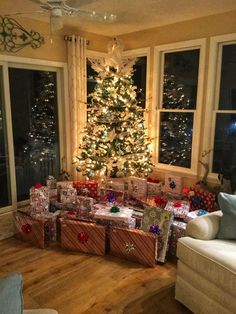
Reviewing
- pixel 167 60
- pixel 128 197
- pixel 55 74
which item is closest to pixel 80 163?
pixel 128 197

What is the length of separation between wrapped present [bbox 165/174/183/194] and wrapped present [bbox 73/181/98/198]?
1.01m

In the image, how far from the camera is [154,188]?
12.6ft

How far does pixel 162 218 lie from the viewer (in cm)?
287

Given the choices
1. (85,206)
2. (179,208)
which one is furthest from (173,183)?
(85,206)

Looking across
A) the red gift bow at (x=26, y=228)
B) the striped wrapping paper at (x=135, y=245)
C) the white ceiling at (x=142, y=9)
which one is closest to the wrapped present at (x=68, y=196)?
the red gift bow at (x=26, y=228)

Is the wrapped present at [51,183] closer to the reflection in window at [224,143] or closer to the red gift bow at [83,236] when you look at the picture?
the red gift bow at [83,236]

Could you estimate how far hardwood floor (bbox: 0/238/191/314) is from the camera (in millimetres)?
2287

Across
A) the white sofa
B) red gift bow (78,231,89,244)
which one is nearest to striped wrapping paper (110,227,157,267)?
red gift bow (78,231,89,244)

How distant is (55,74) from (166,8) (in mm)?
1735

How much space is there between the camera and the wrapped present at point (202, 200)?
10.7 feet

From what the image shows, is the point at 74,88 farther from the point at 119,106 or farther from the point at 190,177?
the point at 190,177

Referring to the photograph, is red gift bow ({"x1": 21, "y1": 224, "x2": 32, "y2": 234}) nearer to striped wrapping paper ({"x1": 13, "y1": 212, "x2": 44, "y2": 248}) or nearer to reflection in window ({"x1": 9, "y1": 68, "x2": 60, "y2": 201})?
striped wrapping paper ({"x1": 13, "y1": 212, "x2": 44, "y2": 248})

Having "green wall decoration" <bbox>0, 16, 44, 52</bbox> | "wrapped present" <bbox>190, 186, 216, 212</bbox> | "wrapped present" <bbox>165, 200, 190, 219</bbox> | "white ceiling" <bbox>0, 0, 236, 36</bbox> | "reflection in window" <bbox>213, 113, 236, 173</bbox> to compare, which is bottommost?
"wrapped present" <bbox>165, 200, 190, 219</bbox>

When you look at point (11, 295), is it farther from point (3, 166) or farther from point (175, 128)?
point (175, 128)
